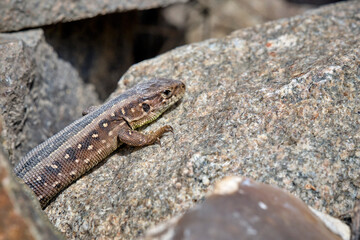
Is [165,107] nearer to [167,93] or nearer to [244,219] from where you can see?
[167,93]

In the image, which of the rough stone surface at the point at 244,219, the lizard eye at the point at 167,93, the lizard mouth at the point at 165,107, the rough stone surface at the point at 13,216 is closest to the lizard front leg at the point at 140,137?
the lizard mouth at the point at 165,107

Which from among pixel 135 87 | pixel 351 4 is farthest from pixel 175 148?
pixel 351 4

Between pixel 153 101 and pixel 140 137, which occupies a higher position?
pixel 153 101

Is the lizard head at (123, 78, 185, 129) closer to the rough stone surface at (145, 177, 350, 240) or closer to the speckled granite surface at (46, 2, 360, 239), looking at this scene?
the speckled granite surface at (46, 2, 360, 239)

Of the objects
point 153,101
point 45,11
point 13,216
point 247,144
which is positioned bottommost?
point 247,144

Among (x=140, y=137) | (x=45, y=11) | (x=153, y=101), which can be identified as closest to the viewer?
(x=140, y=137)

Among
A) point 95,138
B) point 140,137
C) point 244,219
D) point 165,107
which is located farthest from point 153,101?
point 244,219
